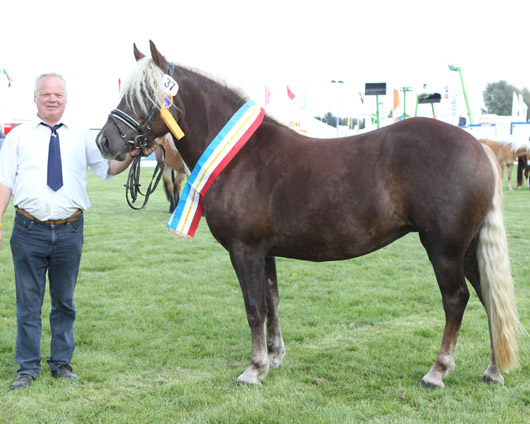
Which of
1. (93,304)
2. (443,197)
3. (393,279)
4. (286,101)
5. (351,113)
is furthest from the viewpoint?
(351,113)

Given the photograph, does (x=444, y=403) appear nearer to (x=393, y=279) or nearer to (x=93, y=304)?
(x=393, y=279)

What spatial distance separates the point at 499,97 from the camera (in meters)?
71.1

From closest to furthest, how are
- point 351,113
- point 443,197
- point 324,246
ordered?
point 443,197
point 324,246
point 351,113

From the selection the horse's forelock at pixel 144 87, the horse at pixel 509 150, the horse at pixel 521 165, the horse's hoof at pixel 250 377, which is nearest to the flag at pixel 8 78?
the horse at pixel 509 150

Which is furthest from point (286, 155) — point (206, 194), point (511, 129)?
point (511, 129)

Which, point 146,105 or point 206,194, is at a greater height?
point 146,105

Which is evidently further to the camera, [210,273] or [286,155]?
[210,273]

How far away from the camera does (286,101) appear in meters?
32.9

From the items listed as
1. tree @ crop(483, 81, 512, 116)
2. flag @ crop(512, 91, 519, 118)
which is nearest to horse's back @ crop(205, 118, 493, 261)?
flag @ crop(512, 91, 519, 118)

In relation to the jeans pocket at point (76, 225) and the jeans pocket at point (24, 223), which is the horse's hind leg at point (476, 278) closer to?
the jeans pocket at point (76, 225)

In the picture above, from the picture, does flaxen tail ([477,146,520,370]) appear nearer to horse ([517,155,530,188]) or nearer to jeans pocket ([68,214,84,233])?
jeans pocket ([68,214,84,233])

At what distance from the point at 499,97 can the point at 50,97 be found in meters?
77.2

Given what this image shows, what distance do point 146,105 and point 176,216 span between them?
802 millimetres

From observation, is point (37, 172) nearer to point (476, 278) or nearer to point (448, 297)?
point (448, 297)
